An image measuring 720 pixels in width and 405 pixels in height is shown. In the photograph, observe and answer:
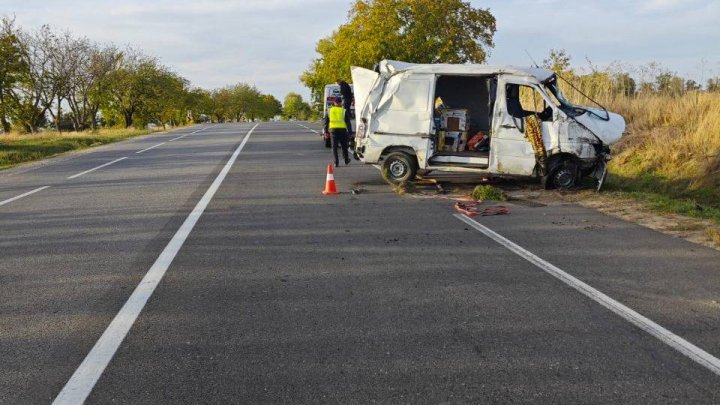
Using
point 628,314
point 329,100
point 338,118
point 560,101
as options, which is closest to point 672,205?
point 560,101

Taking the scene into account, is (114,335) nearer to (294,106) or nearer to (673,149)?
(673,149)

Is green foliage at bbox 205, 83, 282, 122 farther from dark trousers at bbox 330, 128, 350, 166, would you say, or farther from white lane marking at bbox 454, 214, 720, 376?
white lane marking at bbox 454, 214, 720, 376

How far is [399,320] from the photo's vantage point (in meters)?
4.34

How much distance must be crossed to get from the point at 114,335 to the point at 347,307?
1762 mm

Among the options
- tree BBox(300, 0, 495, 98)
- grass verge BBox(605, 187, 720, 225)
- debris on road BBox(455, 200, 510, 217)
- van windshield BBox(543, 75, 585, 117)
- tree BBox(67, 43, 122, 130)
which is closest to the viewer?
grass verge BBox(605, 187, 720, 225)

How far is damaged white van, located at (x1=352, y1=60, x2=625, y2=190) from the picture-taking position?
1014cm

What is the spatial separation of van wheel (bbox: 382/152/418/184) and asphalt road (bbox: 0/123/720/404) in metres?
2.32

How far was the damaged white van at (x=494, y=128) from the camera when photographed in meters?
10.1

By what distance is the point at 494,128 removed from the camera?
1029 centimetres

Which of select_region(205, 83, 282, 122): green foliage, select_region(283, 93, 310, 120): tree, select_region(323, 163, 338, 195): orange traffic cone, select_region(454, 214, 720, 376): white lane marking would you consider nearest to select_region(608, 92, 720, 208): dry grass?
select_region(454, 214, 720, 376): white lane marking

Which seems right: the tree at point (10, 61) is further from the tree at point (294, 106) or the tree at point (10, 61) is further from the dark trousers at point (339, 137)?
the tree at point (294, 106)

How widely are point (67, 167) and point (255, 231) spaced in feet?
37.1

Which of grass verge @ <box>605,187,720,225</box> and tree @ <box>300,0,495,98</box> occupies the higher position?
tree @ <box>300,0,495,98</box>

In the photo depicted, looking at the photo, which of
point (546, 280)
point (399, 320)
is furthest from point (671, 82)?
point (399, 320)
